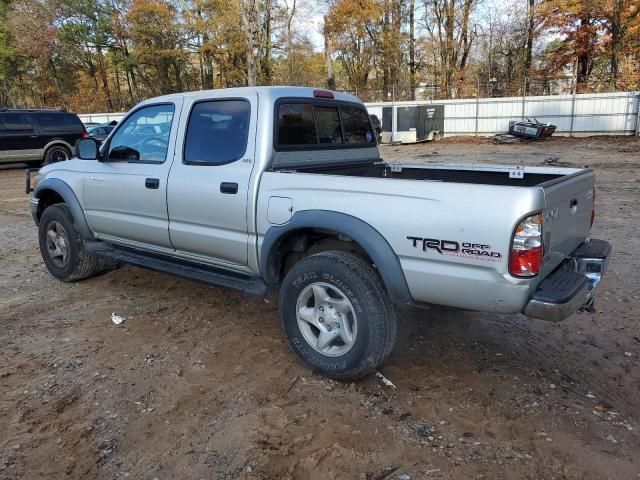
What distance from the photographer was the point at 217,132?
12.8 ft

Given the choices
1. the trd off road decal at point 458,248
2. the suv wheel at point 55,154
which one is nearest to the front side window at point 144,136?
the trd off road decal at point 458,248

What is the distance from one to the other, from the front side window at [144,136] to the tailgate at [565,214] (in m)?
2.93

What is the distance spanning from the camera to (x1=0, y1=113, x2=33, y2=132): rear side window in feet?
51.0

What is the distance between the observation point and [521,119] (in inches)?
1023

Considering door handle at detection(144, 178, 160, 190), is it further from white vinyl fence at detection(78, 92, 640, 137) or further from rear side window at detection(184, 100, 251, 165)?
white vinyl fence at detection(78, 92, 640, 137)

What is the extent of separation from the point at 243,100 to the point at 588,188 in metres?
2.49

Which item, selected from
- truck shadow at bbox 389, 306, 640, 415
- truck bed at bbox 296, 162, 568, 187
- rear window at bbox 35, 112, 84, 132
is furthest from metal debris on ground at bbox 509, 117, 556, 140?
truck shadow at bbox 389, 306, 640, 415

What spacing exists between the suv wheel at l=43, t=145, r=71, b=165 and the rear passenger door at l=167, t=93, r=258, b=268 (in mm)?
13913

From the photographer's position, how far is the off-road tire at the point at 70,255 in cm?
521

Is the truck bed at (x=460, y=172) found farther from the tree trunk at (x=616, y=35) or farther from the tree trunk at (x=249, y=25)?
the tree trunk at (x=616, y=35)

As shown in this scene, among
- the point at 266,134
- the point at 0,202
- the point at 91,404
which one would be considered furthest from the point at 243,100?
the point at 0,202

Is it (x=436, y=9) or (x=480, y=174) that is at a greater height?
(x=436, y=9)

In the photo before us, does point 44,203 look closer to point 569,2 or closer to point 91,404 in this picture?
point 91,404

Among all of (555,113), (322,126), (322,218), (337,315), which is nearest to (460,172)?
(322,126)
